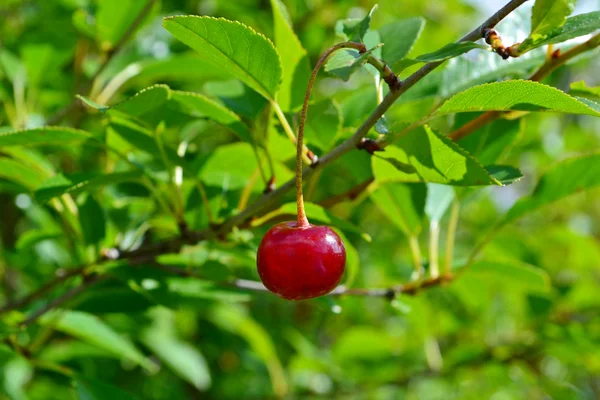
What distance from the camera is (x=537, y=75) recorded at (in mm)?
1034

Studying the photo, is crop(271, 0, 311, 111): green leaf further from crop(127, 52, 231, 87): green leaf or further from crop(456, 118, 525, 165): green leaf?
crop(127, 52, 231, 87): green leaf

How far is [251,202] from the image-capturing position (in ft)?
3.95

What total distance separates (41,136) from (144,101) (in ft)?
0.72

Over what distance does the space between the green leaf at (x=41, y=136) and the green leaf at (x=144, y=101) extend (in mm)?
125

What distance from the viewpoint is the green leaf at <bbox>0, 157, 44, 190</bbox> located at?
1134mm

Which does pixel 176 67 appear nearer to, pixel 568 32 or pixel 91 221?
pixel 91 221

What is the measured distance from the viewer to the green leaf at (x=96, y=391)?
3.98ft

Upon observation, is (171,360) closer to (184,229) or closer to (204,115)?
(184,229)

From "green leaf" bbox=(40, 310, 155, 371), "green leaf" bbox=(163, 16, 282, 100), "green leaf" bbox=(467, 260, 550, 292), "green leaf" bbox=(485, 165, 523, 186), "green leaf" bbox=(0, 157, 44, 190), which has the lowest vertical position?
"green leaf" bbox=(40, 310, 155, 371)

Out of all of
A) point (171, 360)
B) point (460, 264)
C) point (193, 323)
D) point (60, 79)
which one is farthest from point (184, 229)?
point (193, 323)

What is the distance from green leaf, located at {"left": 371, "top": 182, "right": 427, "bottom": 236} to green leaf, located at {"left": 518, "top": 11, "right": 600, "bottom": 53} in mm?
523

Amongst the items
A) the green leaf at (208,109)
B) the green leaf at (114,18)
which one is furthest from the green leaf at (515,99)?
the green leaf at (114,18)

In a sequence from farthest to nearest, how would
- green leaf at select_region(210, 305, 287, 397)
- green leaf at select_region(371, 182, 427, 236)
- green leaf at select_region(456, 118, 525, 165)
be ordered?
green leaf at select_region(210, 305, 287, 397) < green leaf at select_region(371, 182, 427, 236) < green leaf at select_region(456, 118, 525, 165)

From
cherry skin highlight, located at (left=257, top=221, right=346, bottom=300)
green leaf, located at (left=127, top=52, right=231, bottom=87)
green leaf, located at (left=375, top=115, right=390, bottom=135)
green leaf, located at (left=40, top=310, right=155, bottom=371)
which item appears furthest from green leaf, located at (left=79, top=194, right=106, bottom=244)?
green leaf, located at (left=375, top=115, right=390, bottom=135)
